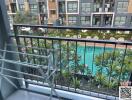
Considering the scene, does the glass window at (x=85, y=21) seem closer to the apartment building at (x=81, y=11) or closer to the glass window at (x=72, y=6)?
the apartment building at (x=81, y=11)

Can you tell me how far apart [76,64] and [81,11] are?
0.82m

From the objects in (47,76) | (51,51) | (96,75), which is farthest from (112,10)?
(47,76)

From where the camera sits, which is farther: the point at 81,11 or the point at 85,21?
the point at 81,11

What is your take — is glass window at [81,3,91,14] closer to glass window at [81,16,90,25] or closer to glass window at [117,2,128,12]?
glass window at [81,16,90,25]

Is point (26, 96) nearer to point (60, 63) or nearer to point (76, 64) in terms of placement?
point (60, 63)

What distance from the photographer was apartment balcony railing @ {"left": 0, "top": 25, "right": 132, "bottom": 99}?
1815 millimetres

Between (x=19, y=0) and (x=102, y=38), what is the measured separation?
1.52 metres

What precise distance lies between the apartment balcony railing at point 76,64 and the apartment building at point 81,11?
30 centimetres

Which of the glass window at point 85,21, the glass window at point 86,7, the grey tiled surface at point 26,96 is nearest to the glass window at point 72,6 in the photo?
the glass window at point 86,7

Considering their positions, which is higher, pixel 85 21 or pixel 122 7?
pixel 122 7

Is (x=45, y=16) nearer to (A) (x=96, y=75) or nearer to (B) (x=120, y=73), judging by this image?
(A) (x=96, y=75)

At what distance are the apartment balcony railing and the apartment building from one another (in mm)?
295

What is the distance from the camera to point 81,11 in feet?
7.91

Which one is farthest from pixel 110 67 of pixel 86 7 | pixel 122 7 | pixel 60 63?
pixel 86 7
